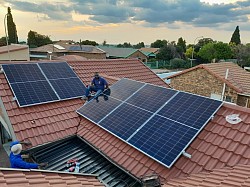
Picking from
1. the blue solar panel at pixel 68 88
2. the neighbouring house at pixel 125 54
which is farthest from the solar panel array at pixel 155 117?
the neighbouring house at pixel 125 54

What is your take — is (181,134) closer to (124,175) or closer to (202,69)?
(124,175)

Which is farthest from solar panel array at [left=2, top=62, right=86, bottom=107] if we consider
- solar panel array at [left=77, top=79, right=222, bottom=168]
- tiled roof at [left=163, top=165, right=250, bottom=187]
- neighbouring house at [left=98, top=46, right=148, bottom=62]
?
neighbouring house at [left=98, top=46, right=148, bottom=62]

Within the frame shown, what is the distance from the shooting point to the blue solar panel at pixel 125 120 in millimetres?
6566

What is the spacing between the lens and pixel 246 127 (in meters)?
5.55

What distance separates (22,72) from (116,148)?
18.7 ft

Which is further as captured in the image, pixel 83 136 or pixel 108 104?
pixel 108 104

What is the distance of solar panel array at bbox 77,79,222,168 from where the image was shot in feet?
18.6

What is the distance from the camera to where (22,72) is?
934cm

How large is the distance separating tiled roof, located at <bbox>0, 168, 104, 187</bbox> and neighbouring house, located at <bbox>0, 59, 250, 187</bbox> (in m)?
0.03

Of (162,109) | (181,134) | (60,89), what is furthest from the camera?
(60,89)

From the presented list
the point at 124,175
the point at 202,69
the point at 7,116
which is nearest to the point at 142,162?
the point at 124,175

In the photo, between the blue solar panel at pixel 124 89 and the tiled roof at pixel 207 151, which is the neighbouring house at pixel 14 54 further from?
the tiled roof at pixel 207 151

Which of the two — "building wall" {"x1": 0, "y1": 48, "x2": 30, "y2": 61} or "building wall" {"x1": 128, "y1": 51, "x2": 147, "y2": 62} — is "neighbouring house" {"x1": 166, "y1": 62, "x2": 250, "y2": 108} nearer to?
"building wall" {"x1": 0, "y1": 48, "x2": 30, "y2": 61}

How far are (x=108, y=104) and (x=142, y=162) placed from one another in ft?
10.1
